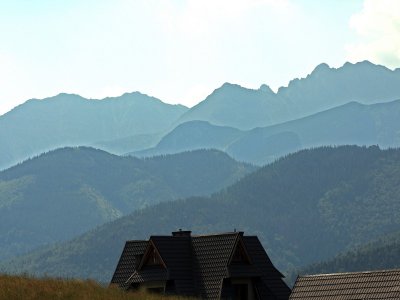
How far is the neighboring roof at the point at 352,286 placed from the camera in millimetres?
50500

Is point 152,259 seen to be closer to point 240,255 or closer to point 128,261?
point 128,261

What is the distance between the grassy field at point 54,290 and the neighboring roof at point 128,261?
57.0 ft

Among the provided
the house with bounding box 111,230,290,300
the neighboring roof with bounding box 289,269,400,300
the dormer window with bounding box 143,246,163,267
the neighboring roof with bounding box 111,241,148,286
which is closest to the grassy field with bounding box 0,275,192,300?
the neighboring roof with bounding box 289,269,400,300

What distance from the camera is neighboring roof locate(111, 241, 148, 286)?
63.3 meters

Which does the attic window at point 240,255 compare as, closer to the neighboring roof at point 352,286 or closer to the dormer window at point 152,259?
the dormer window at point 152,259

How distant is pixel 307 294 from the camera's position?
177 ft

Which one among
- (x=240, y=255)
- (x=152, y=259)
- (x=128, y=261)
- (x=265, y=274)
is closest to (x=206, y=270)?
(x=240, y=255)

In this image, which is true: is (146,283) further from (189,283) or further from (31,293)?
(31,293)

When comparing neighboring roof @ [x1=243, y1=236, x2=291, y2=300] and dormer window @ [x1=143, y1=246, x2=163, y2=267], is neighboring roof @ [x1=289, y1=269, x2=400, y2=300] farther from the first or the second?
dormer window @ [x1=143, y1=246, x2=163, y2=267]

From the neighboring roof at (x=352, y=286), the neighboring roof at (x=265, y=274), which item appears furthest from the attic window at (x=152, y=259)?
the neighboring roof at (x=352, y=286)

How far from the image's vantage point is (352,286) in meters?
52.0

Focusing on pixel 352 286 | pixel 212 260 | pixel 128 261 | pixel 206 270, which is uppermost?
pixel 128 261

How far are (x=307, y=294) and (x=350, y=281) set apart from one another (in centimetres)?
280

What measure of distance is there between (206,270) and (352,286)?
11.1 m
